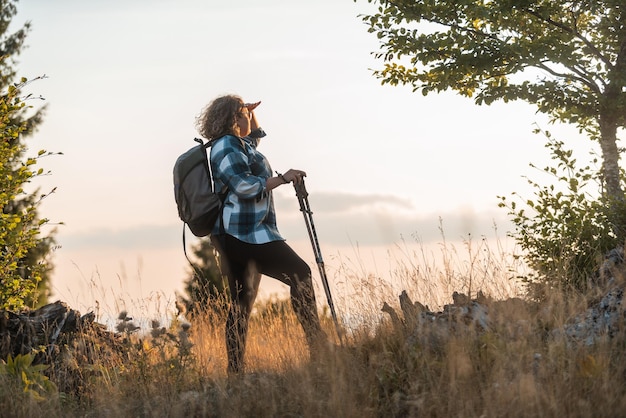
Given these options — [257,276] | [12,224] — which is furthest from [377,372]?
[12,224]

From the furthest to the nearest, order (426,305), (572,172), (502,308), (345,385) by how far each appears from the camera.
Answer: (572,172) < (426,305) < (502,308) < (345,385)

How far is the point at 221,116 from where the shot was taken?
21.4ft

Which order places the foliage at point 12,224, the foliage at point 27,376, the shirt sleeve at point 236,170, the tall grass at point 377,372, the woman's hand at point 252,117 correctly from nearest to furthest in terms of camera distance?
the tall grass at point 377,372 → the shirt sleeve at point 236,170 → the foliage at point 27,376 → the woman's hand at point 252,117 → the foliage at point 12,224

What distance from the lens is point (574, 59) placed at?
980 centimetres

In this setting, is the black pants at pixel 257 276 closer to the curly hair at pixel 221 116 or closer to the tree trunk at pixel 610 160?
the curly hair at pixel 221 116

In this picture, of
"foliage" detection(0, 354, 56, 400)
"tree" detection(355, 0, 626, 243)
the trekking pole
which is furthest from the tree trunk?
"foliage" detection(0, 354, 56, 400)

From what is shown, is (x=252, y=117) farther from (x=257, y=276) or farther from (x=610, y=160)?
(x=610, y=160)

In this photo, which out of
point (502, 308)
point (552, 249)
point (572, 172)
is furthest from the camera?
point (572, 172)

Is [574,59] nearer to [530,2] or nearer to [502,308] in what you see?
[530,2]

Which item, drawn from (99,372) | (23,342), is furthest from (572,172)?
(23,342)

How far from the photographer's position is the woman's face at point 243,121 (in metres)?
6.58

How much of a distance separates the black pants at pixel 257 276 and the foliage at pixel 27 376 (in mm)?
1707

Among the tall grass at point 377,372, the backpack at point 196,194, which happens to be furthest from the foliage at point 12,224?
the backpack at point 196,194

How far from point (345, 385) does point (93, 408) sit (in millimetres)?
2524
